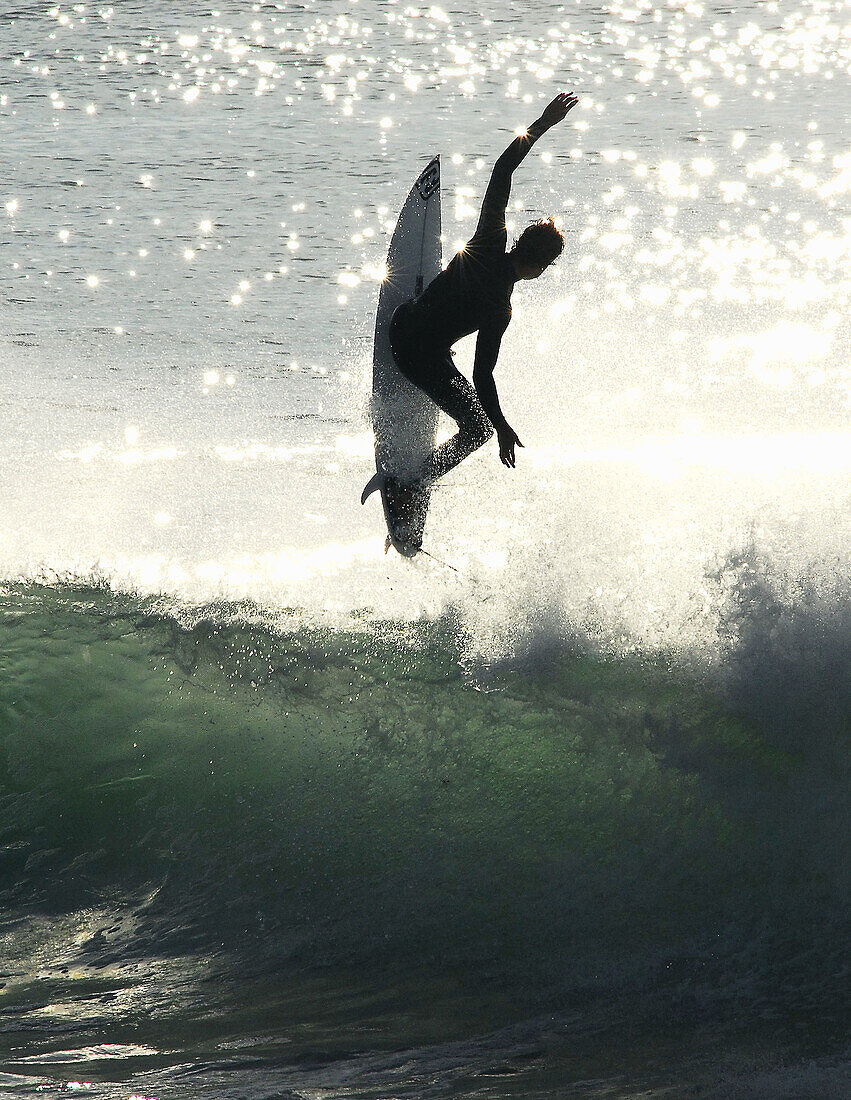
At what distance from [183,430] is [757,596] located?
9420 millimetres

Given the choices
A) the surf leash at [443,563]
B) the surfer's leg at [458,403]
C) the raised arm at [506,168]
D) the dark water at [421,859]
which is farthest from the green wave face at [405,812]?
the raised arm at [506,168]

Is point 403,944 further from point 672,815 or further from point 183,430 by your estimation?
point 183,430

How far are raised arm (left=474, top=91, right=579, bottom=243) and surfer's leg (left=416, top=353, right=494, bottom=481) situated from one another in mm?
970

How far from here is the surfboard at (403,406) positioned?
22.0ft

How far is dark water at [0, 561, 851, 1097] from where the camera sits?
13.3 feet

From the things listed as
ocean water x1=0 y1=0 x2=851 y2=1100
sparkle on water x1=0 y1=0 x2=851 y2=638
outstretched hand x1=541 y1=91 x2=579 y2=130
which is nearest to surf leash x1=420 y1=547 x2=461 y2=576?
ocean water x1=0 y1=0 x2=851 y2=1100

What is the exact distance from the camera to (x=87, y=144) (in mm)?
23000

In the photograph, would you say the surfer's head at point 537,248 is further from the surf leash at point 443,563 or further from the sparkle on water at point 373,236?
the surf leash at point 443,563

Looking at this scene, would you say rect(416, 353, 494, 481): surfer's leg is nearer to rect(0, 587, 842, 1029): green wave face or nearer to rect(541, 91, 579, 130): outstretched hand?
rect(0, 587, 842, 1029): green wave face

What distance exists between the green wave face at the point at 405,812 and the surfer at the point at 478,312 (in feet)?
4.38

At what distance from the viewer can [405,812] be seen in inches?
213

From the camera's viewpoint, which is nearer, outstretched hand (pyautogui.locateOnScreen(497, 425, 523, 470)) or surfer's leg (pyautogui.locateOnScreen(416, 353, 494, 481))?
outstretched hand (pyautogui.locateOnScreen(497, 425, 523, 470))

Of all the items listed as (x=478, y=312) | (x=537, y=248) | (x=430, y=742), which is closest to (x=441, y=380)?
(x=478, y=312)

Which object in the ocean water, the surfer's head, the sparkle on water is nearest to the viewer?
the ocean water
